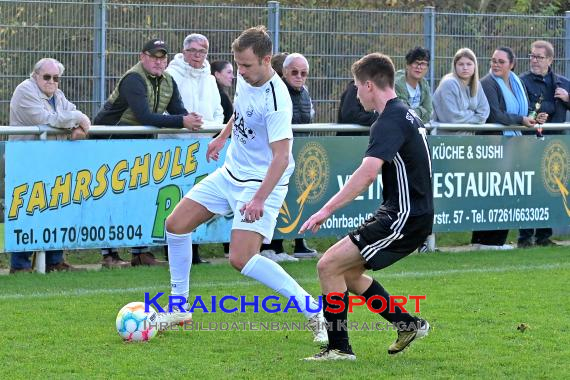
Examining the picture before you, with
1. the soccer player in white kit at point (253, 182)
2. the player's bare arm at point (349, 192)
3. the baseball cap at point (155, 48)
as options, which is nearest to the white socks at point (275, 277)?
the soccer player in white kit at point (253, 182)

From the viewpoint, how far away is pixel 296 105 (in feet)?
43.6

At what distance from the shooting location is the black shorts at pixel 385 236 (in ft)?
25.0

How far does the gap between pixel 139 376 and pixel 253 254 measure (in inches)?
58.2

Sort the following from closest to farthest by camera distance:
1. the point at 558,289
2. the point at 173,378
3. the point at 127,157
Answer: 1. the point at 173,378
2. the point at 558,289
3. the point at 127,157

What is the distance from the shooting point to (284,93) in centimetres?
842

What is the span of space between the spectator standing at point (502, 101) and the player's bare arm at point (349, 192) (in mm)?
7279

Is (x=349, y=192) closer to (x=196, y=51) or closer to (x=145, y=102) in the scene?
(x=145, y=102)

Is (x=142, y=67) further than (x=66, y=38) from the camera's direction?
No

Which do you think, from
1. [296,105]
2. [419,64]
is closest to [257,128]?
[296,105]

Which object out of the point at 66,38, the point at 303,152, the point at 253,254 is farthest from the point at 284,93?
the point at 66,38

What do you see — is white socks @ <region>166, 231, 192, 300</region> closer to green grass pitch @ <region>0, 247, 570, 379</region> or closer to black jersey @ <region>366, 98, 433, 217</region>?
green grass pitch @ <region>0, 247, 570, 379</region>

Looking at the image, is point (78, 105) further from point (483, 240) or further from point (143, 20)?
point (483, 240)

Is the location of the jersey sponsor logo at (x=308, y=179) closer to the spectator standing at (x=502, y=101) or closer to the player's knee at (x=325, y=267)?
the spectator standing at (x=502, y=101)

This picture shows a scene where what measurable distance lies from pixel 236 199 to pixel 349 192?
59.9 inches
